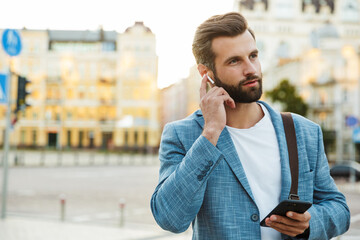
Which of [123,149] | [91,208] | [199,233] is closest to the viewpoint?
[199,233]

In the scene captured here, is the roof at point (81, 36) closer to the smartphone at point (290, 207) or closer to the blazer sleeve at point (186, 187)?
the blazer sleeve at point (186, 187)

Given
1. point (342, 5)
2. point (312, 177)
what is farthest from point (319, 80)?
point (312, 177)

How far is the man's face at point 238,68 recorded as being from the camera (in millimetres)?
1821

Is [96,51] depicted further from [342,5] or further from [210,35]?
[210,35]

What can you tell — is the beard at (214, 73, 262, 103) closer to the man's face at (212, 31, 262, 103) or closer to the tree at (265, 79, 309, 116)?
the man's face at (212, 31, 262, 103)

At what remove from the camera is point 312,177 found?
6.13 feet

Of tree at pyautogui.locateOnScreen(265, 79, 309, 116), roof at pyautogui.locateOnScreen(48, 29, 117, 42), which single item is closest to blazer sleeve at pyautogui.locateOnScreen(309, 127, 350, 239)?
tree at pyautogui.locateOnScreen(265, 79, 309, 116)

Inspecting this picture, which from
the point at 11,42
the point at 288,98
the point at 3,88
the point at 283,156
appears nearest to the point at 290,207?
the point at 283,156

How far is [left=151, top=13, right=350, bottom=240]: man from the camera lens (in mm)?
1679

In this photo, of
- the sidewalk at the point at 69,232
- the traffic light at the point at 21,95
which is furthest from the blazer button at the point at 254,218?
the traffic light at the point at 21,95

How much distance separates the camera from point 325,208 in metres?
1.83

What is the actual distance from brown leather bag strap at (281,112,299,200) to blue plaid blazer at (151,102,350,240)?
0.02 meters

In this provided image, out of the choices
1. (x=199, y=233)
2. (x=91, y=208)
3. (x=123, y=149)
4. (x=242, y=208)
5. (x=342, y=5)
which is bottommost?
(x=123, y=149)

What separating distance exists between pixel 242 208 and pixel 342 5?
82455 millimetres
